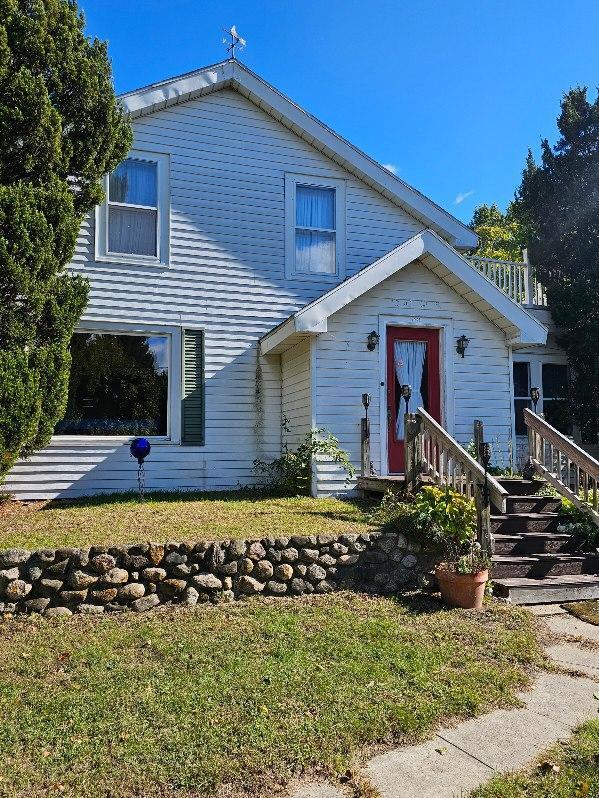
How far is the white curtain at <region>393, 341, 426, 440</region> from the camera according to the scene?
10.2 m

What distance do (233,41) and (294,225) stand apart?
339 cm

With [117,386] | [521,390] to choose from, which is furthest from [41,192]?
[521,390]

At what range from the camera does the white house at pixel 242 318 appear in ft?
32.0

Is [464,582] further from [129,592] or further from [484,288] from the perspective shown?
[484,288]

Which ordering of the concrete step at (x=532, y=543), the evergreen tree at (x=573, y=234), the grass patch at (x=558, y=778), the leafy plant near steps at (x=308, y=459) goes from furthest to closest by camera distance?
the evergreen tree at (x=573, y=234)
the leafy plant near steps at (x=308, y=459)
the concrete step at (x=532, y=543)
the grass patch at (x=558, y=778)

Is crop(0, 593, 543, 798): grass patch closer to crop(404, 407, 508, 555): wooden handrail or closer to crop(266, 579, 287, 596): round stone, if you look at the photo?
crop(266, 579, 287, 596): round stone

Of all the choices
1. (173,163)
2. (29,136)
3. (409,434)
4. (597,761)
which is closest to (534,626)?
(597,761)

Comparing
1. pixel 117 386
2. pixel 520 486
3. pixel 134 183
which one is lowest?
pixel 520 486

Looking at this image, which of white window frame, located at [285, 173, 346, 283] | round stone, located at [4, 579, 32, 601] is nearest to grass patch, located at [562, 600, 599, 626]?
round stone, located at [4, 579, 32, 601]

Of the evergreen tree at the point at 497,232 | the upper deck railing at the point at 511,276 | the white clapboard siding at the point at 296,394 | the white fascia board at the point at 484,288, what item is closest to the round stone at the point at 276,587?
the white clapboard siding at the point at 296,394

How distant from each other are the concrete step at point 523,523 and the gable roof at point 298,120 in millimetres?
6317

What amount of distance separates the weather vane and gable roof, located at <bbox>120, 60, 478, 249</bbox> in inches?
23.2

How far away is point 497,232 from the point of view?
32.7m

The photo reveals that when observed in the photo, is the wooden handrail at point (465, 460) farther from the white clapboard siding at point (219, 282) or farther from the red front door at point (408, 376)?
the white clapboard siding at point (219, 282)
